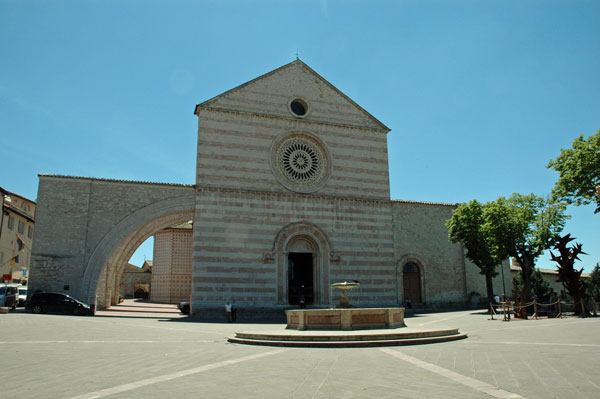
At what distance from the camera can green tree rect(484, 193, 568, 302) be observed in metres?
27.0

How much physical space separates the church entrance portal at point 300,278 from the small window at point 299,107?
906 cm

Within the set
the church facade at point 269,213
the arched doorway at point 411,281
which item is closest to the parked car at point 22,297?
the church facade at point 269,213

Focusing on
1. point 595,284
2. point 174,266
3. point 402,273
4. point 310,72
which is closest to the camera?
point 310,72

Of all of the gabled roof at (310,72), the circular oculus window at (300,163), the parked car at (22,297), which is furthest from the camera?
the parked car at (22,297)

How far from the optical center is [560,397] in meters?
6.04

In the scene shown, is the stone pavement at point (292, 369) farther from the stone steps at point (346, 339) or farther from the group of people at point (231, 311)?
the group of people at point (231, 311)

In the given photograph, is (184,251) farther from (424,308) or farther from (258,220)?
(424,308)

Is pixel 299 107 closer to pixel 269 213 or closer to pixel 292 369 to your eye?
pixel 269 213

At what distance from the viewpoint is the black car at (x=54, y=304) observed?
71.6 feet

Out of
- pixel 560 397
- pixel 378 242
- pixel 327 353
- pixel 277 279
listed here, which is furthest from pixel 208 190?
pixel 560 397

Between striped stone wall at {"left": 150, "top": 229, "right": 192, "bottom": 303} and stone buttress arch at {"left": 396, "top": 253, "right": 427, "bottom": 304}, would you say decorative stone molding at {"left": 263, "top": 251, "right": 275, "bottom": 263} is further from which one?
striped stone wall at {"left": 150, "top": 229, "right": 192, "bottom": 303}

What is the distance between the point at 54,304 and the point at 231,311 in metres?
8.79

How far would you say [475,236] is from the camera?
29250mm

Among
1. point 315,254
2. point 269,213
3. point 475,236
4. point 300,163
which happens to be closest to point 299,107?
point 300,163
